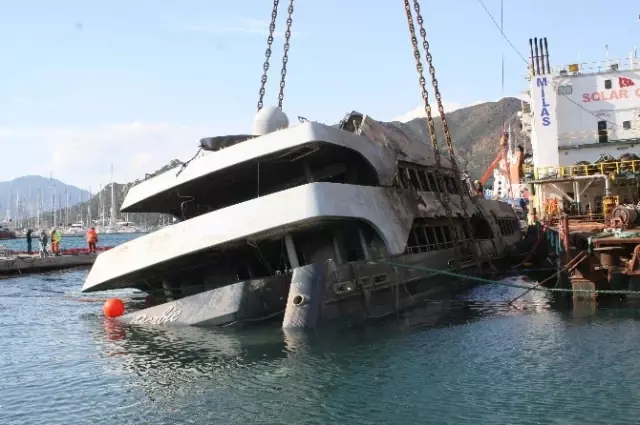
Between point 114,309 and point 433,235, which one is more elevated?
point 433,235

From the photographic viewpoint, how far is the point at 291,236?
16.0m

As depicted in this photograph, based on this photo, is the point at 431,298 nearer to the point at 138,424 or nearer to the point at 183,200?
the point at 183,200

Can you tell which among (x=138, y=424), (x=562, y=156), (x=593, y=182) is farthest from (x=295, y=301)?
(x=562, y=156)

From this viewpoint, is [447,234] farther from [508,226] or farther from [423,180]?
[508,226]

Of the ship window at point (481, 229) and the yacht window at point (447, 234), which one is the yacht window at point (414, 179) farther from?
the ship window at point (481, 229)

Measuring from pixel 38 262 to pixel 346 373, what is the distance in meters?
32.4

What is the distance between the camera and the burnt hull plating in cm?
1428

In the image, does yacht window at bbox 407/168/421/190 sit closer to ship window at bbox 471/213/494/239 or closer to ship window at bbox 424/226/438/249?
ship window at bbox 424/226/438/249

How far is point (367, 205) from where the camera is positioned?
52.8 feet

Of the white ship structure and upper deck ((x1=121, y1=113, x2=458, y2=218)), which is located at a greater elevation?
the white ship structure

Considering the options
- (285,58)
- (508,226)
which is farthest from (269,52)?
(508,226)

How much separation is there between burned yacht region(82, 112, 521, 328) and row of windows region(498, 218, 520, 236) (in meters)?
11.0

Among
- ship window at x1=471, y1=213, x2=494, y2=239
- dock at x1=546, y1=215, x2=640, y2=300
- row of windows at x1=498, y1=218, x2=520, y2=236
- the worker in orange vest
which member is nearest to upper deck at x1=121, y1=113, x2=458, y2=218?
dock at x1=546, y1=215, x2=640, y2=300

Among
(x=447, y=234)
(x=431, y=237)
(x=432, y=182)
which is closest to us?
(x=431, y=237)
